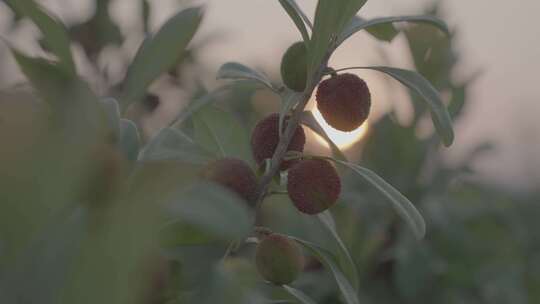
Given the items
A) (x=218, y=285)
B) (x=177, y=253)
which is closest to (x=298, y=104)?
(x=177, y=253)

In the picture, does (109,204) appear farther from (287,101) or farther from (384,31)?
(384,31)

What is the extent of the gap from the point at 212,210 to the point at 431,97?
0.46 metres

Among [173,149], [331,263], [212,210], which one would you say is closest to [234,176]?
[173,149]

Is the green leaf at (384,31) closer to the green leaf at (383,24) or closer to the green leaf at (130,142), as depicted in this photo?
the green leaf at (383,24)

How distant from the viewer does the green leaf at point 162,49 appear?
795 millimetres

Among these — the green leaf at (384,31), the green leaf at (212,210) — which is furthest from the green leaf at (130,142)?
the green leaf at (384,31)

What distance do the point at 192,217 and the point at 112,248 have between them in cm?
4

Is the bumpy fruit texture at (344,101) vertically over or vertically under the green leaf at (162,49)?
under

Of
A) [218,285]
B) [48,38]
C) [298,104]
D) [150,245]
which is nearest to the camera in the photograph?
[150,245]

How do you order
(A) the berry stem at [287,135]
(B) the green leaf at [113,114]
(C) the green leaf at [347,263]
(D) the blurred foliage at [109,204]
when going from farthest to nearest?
(C) the green leaf at [347,263] < (A) the berry stem at [287,135] < (B) the green leaf at [113,114] < (D) the blurred foliage at [109,204]

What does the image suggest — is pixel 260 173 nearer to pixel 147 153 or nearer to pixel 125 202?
pixel 147 153

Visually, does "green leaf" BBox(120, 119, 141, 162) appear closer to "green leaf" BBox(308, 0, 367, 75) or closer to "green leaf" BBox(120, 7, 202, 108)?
"green leaf" BBox(120, 7, 202, 108)

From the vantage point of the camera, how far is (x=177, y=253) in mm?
803

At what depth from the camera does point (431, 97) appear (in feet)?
2.85
